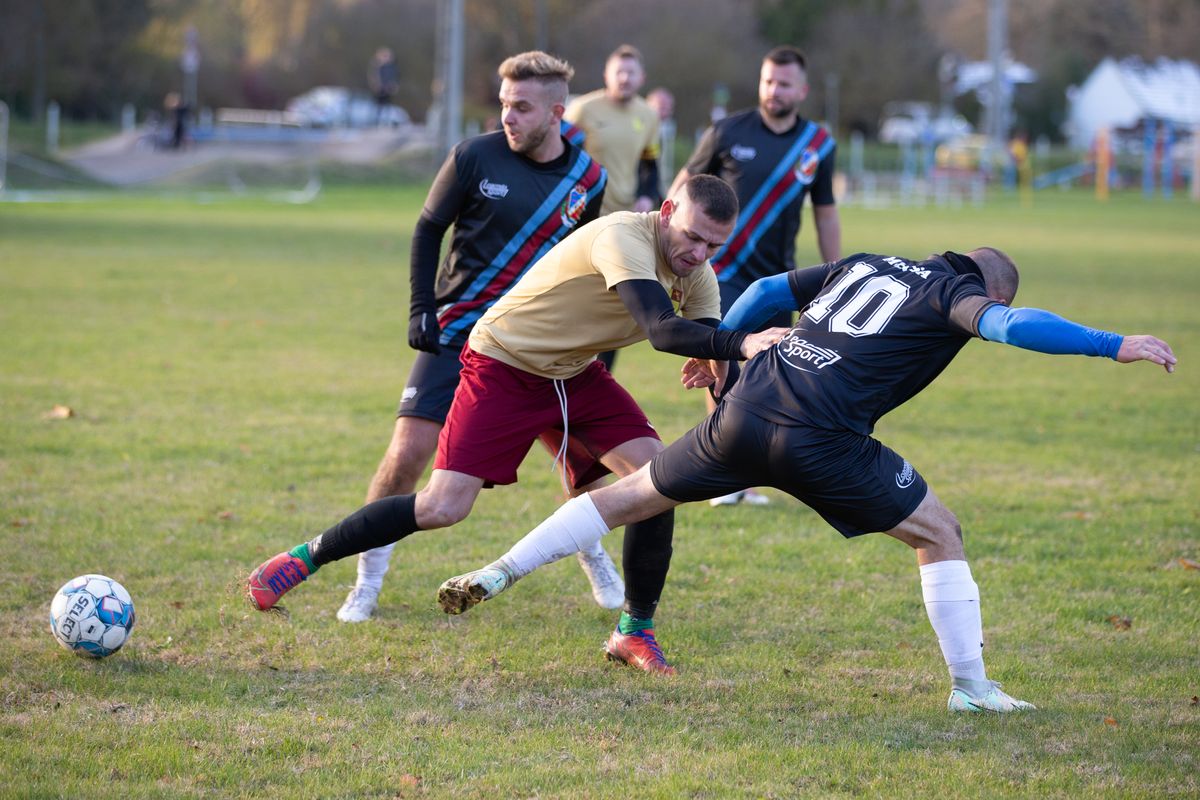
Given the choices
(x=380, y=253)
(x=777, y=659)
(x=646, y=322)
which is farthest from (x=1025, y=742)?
(x=380, y=253)

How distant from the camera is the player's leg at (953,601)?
15.0 ft

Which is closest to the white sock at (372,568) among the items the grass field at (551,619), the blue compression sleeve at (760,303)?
the grass field at (551,619)

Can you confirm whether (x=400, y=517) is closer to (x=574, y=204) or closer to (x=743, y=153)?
(x=574, y=204)

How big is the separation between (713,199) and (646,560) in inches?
57.8

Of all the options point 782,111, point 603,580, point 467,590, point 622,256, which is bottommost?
point 603,580

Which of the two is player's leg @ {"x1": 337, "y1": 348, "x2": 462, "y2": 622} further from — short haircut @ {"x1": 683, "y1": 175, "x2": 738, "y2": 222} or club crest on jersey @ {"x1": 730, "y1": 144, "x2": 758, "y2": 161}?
club crest on jersey @ {"x1": 730, "y1": 144, "x2": 758, "y2": 161}

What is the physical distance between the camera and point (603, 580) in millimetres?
5898

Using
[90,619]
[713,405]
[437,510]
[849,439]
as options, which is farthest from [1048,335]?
[713,405]

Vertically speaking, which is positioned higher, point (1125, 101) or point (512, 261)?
point (1125, 101)

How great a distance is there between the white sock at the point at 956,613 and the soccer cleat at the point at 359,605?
2.34m

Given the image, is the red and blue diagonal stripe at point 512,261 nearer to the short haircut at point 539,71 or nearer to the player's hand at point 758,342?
the short haircut at point 539,71

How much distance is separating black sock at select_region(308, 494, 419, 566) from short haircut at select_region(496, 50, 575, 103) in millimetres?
1803

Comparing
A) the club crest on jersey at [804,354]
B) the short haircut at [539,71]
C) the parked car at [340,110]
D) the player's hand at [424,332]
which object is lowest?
the player's hand at [424,332]

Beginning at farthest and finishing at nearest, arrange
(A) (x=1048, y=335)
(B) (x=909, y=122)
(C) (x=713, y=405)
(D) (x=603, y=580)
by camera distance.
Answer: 1. (B) (x=909, y=122)
2. (C) (x=713, y=405)
3. (D) (x=603, y=580)
4. (A) (x=1048, y=335)
